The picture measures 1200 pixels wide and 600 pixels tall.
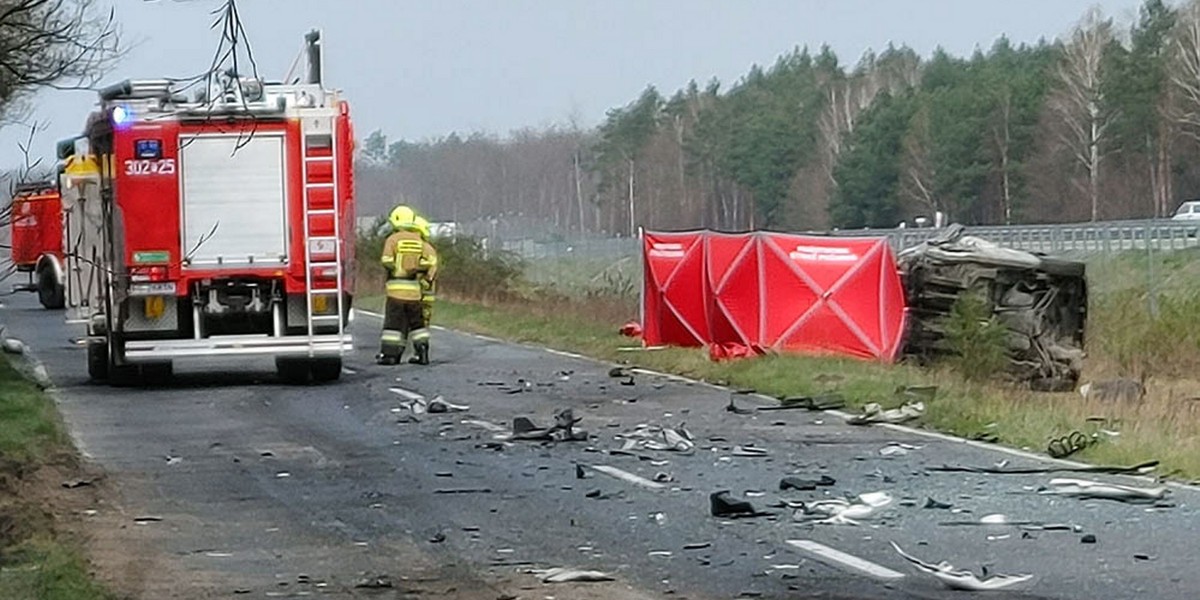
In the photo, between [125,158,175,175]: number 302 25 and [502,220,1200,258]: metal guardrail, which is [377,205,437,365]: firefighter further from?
[502,220,1200,258]: metal guardrail

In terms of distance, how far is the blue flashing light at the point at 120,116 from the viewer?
21.1 m

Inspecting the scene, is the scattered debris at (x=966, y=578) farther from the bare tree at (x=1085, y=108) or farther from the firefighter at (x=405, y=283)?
the bare tree at (x=1085, y=108)

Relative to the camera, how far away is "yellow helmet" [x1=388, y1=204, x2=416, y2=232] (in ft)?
78.7

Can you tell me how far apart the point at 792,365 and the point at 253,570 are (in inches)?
466

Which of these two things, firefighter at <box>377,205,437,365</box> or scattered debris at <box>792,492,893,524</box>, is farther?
firefighter at <box>377,205,437,365</box>

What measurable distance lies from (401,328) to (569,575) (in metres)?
14.8

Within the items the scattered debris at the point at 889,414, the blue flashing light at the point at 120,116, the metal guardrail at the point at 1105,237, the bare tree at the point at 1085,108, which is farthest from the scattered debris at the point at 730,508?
the bare tree at the point at 1085,108

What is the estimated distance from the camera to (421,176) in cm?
9006

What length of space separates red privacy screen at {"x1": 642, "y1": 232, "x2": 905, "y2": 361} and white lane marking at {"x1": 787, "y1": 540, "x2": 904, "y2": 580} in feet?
39.4

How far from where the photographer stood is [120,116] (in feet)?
69.3

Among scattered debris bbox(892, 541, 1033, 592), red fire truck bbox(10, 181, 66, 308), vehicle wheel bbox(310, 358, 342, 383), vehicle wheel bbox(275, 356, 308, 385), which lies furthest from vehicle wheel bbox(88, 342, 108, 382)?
scattered debris bbox(892, 541, 1033, 592)

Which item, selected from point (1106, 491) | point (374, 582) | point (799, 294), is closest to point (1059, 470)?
point (1106, 491)

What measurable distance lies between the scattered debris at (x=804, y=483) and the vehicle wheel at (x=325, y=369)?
967cm

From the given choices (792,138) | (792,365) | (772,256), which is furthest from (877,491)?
(792,138)
